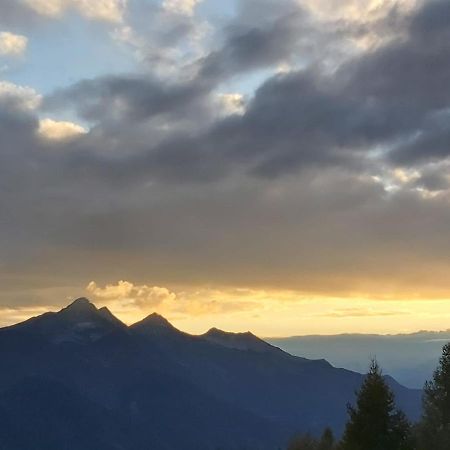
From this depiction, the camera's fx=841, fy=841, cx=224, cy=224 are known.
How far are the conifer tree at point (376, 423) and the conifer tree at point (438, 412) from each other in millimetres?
7261

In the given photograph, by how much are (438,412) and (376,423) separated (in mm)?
9041

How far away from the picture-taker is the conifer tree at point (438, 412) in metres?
46.9

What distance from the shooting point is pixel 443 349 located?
49812 mm

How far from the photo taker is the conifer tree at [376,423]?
130 feet

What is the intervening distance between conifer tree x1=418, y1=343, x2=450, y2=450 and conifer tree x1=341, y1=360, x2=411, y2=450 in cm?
726

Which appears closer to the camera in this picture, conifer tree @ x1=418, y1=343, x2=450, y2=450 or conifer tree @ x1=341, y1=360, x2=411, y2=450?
conifer tree @ x1=341, y1=360, x2=411, y2=450

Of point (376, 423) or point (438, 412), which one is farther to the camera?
point (438, 412)

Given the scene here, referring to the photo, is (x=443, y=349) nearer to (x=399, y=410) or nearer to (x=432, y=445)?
(x=432, y=445)

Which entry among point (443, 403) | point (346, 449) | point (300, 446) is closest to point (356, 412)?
point (346, 449)

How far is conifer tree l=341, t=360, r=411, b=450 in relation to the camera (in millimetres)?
39594

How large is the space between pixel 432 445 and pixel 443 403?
2437 mm

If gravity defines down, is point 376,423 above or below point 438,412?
below

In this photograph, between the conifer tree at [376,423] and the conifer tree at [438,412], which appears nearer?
the conifer tree at [376,423]

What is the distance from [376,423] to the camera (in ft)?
131
